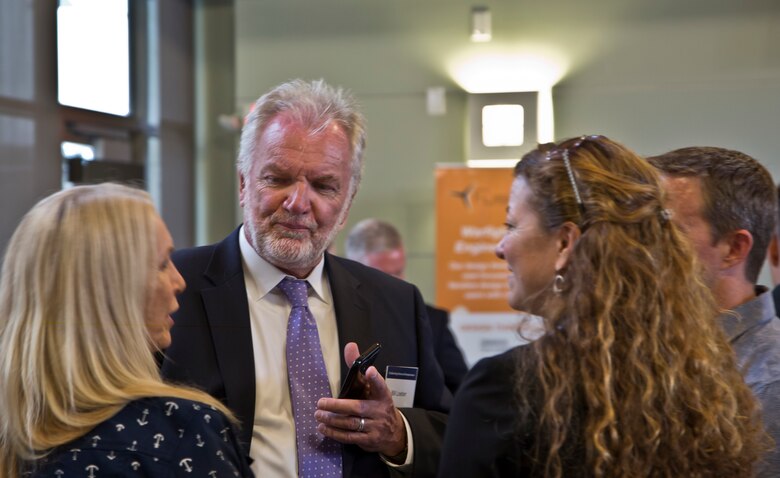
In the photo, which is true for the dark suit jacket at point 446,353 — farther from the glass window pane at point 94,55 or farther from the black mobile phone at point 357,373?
the glass window pane at point 94,55

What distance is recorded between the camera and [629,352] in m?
1.43

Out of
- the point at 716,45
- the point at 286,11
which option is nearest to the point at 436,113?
the point at 286,11

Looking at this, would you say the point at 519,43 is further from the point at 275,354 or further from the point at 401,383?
the point at 275,354

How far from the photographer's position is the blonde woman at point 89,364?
1.45 meters

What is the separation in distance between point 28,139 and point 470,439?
154 inches

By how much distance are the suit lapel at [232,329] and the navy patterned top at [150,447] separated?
0.53m

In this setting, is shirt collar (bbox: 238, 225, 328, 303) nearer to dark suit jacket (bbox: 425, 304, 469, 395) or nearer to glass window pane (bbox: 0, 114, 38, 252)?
dark suit jacket (bbox: 425, 304, 469, 395)

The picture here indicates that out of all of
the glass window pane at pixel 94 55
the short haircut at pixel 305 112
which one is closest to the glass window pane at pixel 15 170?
the glass window pane at pixel 94 55

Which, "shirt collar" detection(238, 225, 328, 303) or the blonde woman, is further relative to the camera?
"shirt collar" detection(238, 225, 328, 303)

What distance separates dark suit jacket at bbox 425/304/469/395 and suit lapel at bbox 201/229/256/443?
1.74 m

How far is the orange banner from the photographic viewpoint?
6508mm

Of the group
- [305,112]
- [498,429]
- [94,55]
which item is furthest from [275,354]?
[94,55]

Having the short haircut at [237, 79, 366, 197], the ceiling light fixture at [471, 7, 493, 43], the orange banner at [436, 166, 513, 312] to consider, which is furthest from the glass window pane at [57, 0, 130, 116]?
the short haircut at [237, 79, 366, 197]

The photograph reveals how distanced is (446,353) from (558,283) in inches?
104
